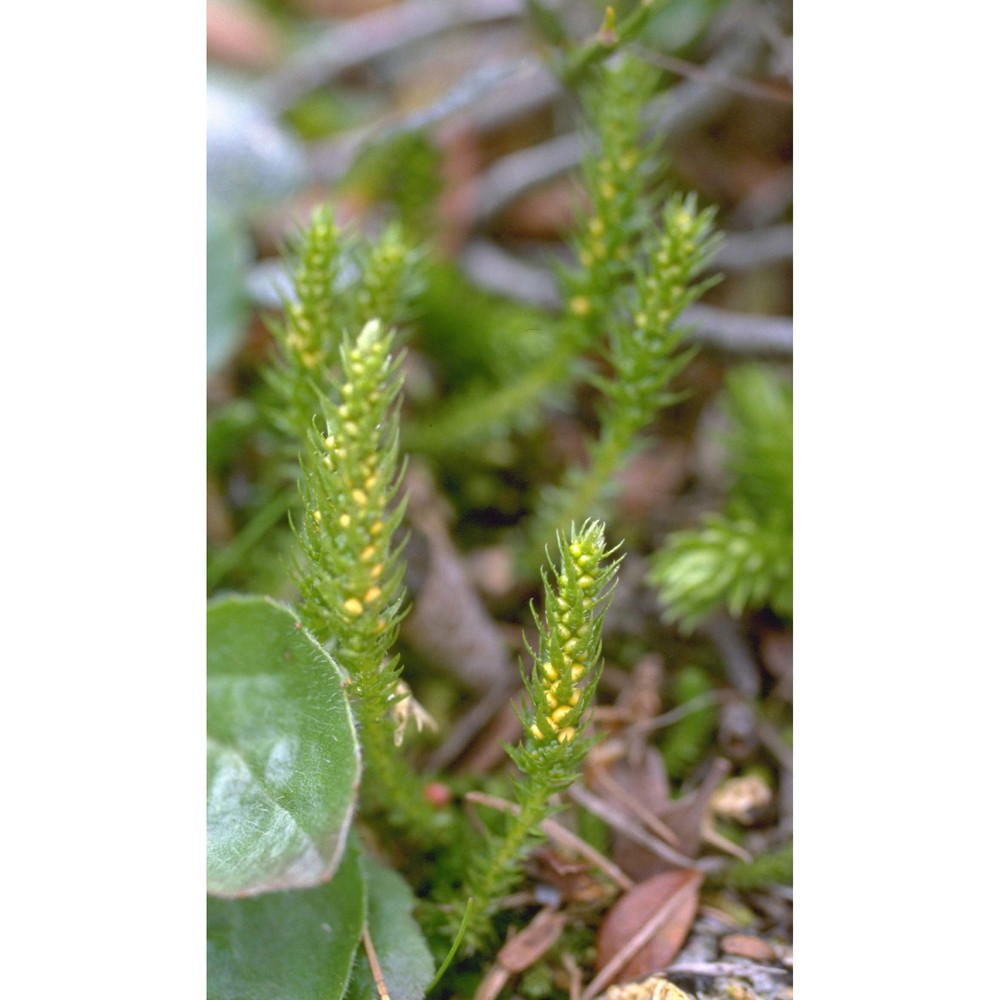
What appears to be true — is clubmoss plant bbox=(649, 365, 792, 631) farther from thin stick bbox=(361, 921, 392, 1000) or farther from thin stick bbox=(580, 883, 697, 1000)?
thin stick bbox=(361, 921, 392, 1000)

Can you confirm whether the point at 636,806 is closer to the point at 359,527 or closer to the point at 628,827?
the point at 628,827

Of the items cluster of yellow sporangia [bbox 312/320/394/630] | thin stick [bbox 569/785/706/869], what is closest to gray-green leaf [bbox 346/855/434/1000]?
thin stick [bbox 569/785/706/869]

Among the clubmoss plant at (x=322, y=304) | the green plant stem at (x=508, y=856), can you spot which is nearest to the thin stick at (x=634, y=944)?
the green plant stem at (x=508, y=856)
